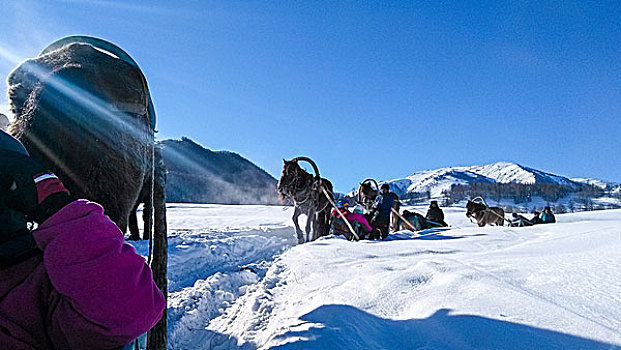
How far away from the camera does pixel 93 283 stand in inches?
27.2

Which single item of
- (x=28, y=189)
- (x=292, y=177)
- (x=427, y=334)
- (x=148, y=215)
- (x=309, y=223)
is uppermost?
(x=292, y=177)

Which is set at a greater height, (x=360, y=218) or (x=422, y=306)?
(x=360, y=218)

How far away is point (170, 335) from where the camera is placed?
→ 2.49m

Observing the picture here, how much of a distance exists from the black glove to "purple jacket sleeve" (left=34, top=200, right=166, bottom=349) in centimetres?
18

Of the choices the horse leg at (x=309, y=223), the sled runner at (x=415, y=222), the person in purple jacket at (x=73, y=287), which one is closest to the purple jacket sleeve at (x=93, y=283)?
the person in purple jacket at (x=73, y=287)

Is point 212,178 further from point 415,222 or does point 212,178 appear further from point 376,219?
point 376,219

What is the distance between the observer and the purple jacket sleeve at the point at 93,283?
0.69m

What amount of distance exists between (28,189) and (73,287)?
0.41m

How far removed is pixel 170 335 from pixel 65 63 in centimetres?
207

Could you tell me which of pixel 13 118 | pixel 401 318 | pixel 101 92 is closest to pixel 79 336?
pixel 101 92

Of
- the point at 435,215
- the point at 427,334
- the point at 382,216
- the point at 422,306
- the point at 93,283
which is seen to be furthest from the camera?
the point at 435,215

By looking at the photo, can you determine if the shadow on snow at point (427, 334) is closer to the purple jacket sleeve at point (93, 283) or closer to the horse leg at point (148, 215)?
the horse leg at point (148, 215)

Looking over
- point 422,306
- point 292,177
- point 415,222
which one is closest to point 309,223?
point 292,177

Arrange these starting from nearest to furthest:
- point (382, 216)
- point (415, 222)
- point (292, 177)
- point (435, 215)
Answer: point (382, 216) < point (292, 177) < point (415, 222) < point (435, 215)
